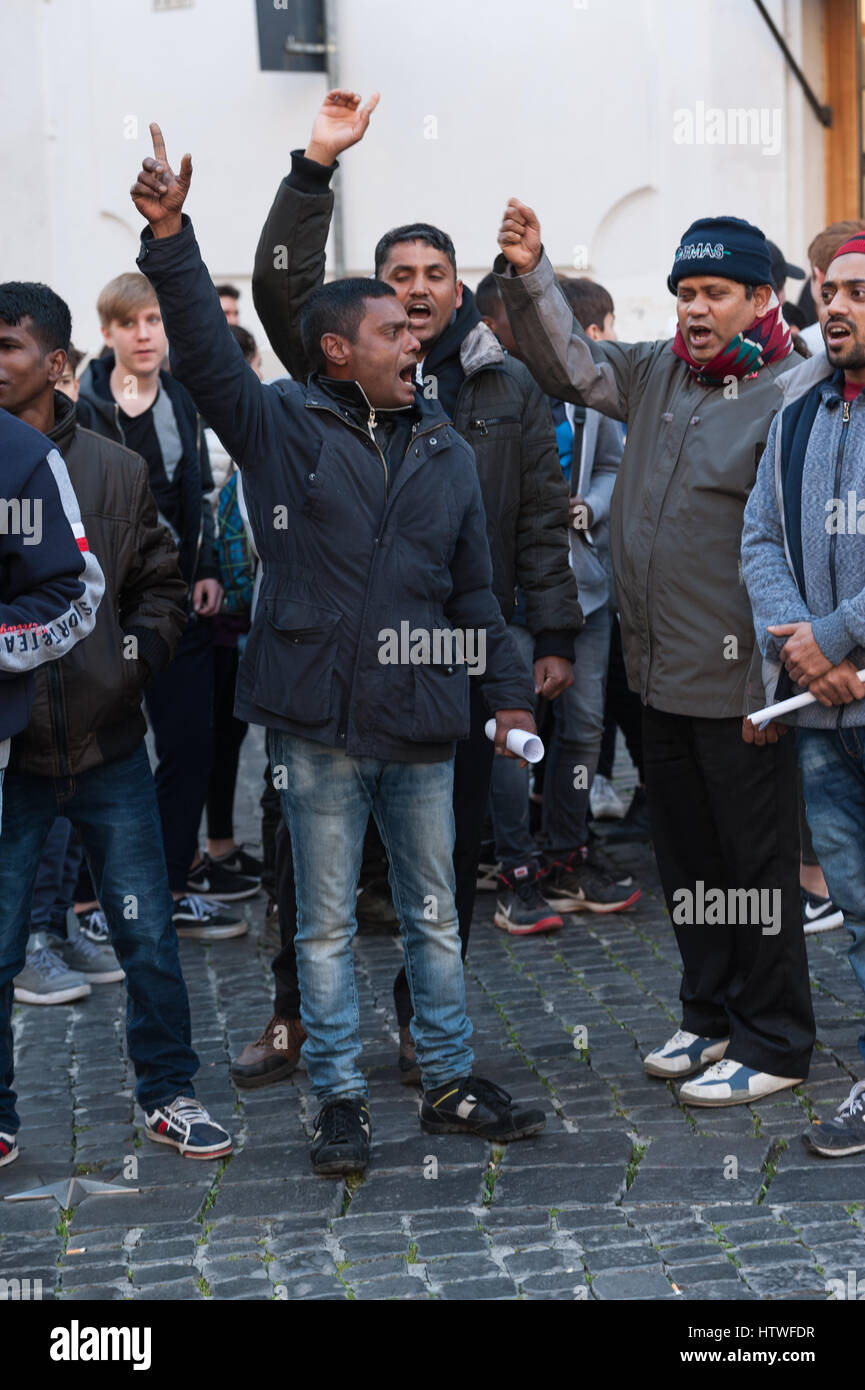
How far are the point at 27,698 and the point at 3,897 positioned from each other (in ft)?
1.78

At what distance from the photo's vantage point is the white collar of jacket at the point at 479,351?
4.86 metres

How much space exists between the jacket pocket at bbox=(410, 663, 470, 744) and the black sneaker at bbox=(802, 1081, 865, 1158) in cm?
126

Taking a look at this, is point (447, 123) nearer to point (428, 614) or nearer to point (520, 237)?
point (520, 237)

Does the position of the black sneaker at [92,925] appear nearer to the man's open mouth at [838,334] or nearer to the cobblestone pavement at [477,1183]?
the cobblestone pavement at [477,1183]

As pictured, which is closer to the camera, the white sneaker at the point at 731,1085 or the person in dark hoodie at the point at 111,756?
the person in dark hoodie at the point at 111,756

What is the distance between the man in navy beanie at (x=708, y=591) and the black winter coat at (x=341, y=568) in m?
0.60

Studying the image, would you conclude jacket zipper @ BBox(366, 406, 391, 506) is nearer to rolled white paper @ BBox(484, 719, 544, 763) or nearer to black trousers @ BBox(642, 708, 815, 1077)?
rolled white paper @ BBox(484, 719, 544, 763)

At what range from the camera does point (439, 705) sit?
165 inches

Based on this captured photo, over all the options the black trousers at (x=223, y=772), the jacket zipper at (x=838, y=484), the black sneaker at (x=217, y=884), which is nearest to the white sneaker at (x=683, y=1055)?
the jacket zipper at (x=838, y=484)

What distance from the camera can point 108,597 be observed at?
430 centimetres

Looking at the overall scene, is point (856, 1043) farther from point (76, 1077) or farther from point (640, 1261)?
point (76, 1077)

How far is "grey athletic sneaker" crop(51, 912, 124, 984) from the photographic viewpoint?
602 centimetres

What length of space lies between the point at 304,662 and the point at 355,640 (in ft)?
0.42

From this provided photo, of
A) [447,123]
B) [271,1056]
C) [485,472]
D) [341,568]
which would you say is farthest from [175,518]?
[447,123]
